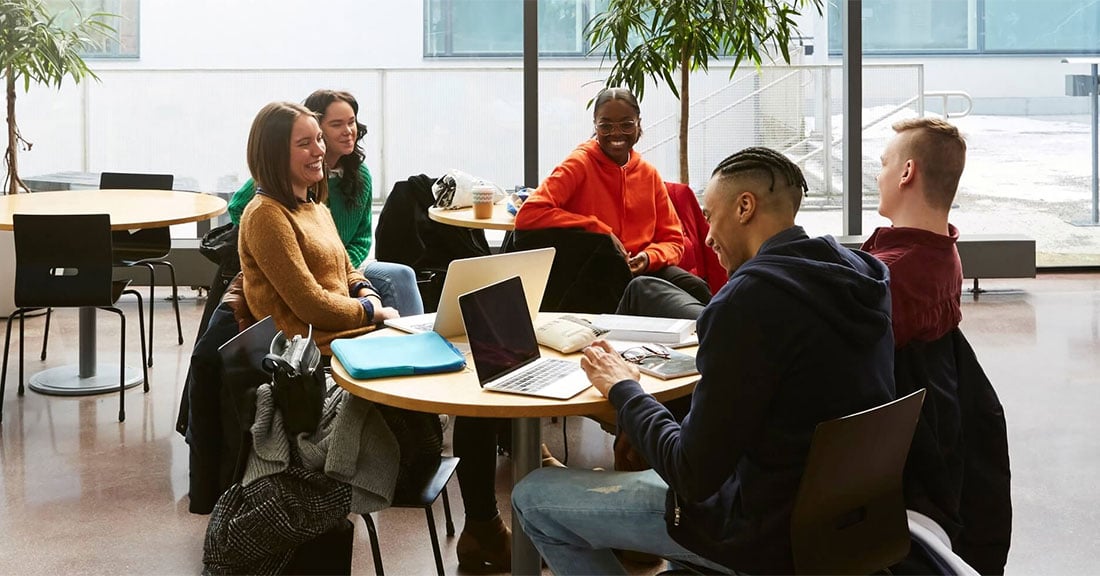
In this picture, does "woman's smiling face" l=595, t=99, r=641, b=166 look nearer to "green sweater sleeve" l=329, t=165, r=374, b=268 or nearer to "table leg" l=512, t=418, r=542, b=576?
"green sweater sleeve" l=329, t=165, r=374, b=268

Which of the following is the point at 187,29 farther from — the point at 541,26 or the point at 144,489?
the point at 144,489

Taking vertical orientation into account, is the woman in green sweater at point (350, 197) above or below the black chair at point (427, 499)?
above

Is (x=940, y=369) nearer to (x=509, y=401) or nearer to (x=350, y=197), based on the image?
(x=509, y=401)

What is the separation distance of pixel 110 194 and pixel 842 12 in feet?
15.3

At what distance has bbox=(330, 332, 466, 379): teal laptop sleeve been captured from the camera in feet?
9.65

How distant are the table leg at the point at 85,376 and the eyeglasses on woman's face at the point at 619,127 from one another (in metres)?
2.38

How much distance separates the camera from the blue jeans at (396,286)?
4887mm

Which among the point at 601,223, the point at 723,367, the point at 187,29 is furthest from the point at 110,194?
the point at 723,367

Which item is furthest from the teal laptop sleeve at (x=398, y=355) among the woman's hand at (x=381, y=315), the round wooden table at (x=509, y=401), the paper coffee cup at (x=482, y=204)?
the paper coffee cup at (x=482, y=204)

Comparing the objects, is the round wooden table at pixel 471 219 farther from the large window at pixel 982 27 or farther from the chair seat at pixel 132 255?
the large window at pixel 982 27

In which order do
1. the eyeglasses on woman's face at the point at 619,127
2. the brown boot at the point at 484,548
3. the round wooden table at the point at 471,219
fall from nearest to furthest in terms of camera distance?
the brown boot at the point at 484,548 → the eyeglasses on woman's face at the point at 619,127 → the round wooden table at the point at 471,219

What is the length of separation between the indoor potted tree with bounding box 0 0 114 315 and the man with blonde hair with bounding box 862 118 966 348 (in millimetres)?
5586

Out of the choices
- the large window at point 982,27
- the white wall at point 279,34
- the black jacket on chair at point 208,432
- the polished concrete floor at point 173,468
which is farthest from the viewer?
the large window at point 982,27

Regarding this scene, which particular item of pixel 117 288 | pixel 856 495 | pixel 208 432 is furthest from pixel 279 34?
pixel 856 495
